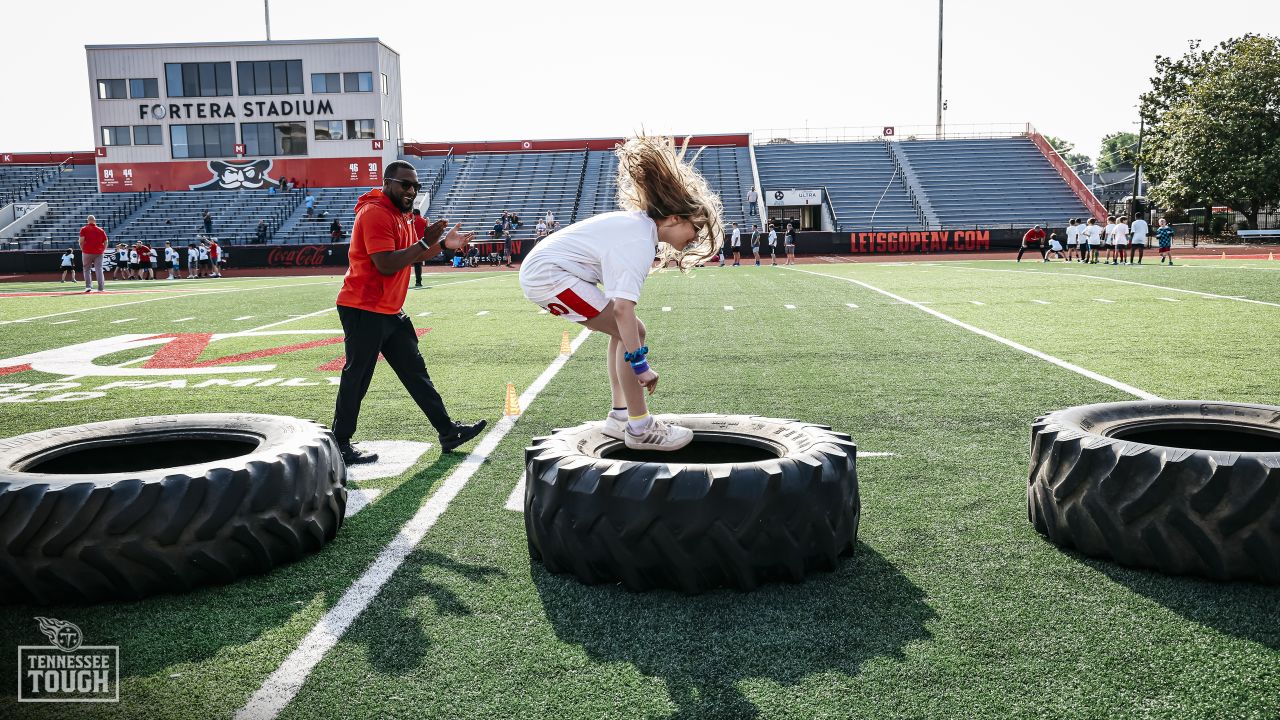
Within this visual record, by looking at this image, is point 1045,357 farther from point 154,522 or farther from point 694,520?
point 154,522

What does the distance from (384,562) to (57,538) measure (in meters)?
1.10

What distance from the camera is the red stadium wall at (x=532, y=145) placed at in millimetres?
59531

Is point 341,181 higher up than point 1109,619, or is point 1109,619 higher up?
point 341,181

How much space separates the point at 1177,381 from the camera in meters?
7.43

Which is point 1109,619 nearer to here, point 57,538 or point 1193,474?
point 1193,474

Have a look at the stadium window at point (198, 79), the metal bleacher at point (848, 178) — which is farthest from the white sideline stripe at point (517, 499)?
the stadium window at point (198, 79)

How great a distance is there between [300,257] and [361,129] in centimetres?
1593

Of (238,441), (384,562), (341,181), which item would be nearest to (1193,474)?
(384,562)

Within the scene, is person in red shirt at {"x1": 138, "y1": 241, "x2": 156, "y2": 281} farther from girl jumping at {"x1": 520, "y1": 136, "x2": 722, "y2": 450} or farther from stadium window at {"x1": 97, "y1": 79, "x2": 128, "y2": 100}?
girl jumping at {"x1": 520, "y1": 136, "x2": 722, "y2": 450}

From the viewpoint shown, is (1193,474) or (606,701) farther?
(1193,474)

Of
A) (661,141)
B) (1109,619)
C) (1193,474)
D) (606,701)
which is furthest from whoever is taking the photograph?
(661,141)

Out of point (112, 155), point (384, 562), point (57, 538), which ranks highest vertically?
point (112, 155)

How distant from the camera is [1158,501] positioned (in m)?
3.21

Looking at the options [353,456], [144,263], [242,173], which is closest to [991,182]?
[144,263]
